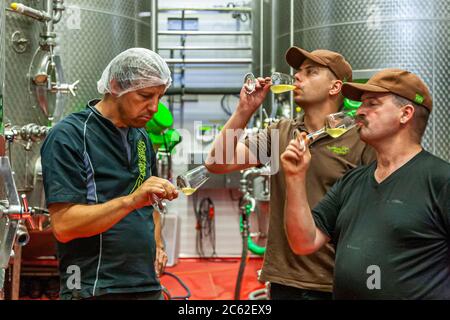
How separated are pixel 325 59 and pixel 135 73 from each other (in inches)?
33.6

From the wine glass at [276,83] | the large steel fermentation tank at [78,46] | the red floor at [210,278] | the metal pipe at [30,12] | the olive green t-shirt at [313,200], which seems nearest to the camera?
the wine glass at [276,83]

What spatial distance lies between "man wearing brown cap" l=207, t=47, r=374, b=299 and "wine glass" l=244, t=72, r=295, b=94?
0.07 ft

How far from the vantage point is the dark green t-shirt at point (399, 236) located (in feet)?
5.71

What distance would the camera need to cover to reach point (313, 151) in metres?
2.45

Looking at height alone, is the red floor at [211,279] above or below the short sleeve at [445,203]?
below

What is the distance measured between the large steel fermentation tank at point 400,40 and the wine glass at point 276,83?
130 cm

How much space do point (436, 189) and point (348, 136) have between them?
2.40 ft

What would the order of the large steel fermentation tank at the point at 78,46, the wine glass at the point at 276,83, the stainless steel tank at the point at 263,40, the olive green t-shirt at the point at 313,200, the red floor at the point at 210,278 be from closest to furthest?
the wine glass at the point at 276,83
the olive green t-shirt at the point at 313,200
the large steel fermentation tank at the point at 78,46
the stainless steel tank at the point at 263,40
the red floor at the point at 210,278

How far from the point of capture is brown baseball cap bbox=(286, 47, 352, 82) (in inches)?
100

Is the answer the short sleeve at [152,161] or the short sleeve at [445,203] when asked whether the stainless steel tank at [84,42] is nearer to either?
the short sleeve at [152,161]

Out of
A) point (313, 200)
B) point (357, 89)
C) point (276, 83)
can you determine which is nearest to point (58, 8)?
point (276, 83)

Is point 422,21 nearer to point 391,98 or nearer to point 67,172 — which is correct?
point 391,98

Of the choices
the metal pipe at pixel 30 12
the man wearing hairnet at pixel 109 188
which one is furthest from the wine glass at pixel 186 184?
the metal pipe at pixel 30 12

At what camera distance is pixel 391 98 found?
6.39 ft
